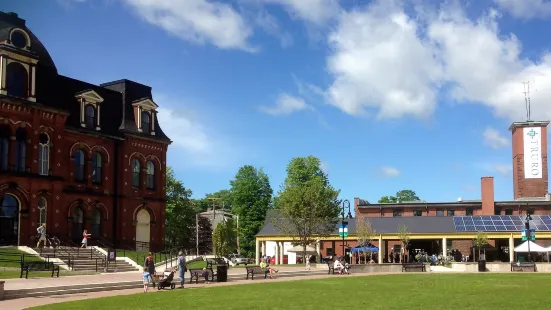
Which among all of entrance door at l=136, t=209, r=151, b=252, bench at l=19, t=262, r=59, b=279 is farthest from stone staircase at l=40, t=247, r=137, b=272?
entrance door at l=136, t=209, r=151, b=252

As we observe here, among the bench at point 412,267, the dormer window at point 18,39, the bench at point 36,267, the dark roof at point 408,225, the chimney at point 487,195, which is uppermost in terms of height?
the dormer window at point 18,39

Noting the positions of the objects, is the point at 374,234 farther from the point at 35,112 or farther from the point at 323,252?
the point at 35,112

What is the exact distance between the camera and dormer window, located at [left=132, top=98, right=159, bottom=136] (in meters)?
49.0

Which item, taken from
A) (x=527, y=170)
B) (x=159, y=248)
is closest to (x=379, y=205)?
(x=527, y=170)

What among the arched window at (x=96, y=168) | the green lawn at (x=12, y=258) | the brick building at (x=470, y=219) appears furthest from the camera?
the brick building at (x=470, y=219)

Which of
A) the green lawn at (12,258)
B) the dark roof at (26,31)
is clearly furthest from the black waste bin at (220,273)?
the dark roof at (26,31)

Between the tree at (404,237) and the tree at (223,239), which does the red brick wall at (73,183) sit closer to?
the tree at (404,237)

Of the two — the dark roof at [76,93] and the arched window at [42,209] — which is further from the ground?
the dark roof at [76,93]

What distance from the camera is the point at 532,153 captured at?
9119 cm

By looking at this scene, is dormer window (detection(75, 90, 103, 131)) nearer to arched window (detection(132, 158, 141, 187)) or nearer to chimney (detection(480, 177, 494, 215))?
arched window (detection(132, 158, 141, 187))

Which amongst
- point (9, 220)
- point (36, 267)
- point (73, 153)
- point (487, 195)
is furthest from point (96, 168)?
point (487, 195)

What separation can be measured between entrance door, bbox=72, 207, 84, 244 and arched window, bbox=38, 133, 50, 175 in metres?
4.22

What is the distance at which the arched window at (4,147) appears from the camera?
38125 mm

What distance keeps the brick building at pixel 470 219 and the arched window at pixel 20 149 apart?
31016mm
